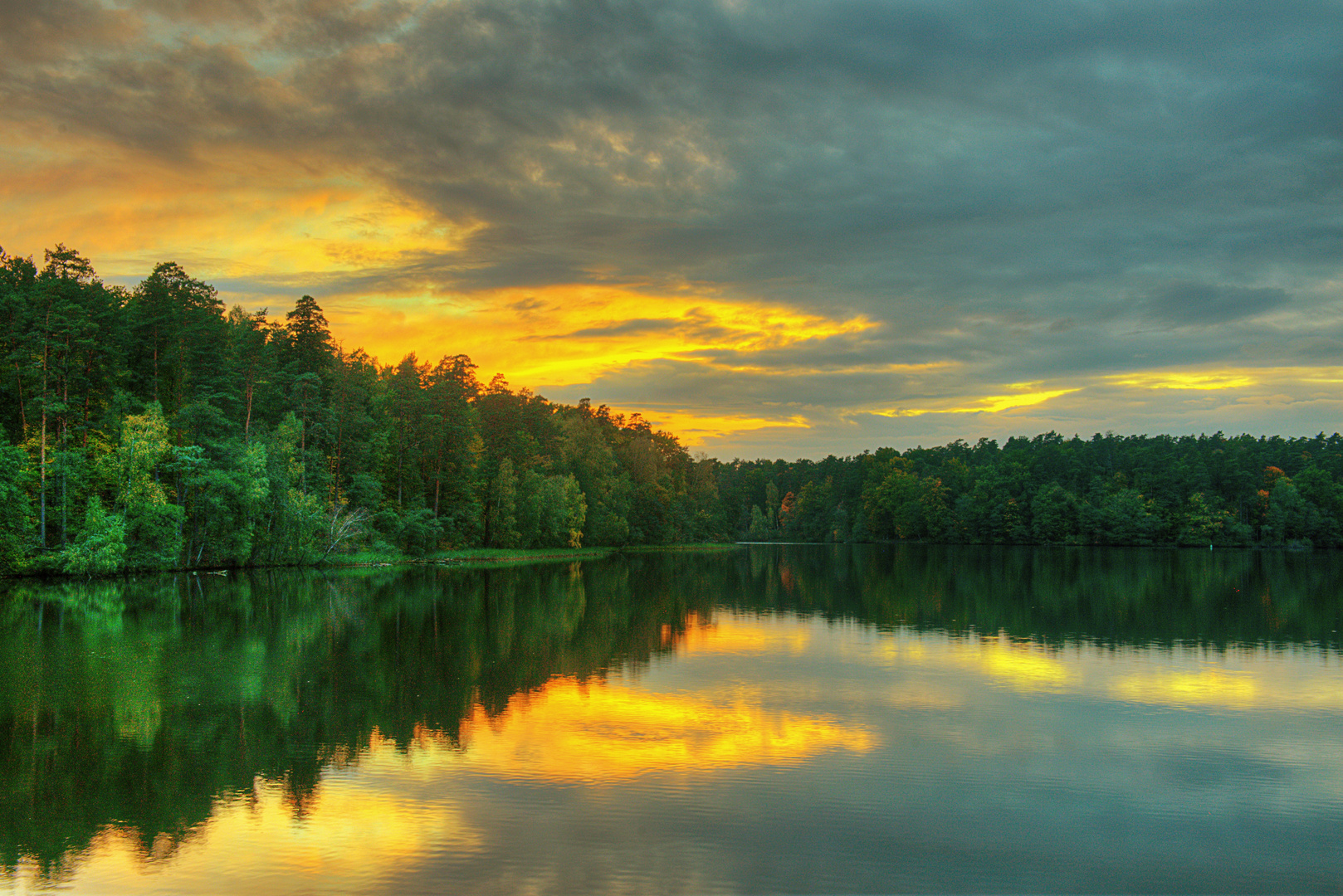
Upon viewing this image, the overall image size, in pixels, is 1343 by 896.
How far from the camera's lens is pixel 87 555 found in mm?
44250

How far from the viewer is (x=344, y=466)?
66.8m

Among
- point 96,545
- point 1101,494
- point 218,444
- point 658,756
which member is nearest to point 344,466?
point 218,444

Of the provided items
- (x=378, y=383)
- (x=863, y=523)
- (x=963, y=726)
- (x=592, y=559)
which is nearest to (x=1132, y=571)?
(x=592, y=559)

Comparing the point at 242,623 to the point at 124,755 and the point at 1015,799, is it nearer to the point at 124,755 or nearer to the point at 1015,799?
the point at 124,755

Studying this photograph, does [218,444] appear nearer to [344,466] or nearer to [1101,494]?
[344,466]

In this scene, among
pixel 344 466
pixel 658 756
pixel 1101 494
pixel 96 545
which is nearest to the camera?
pixel 658 756

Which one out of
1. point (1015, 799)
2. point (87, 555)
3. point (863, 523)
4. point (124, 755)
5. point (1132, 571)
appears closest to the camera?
point (1015, 799)

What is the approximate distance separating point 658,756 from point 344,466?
5801cm

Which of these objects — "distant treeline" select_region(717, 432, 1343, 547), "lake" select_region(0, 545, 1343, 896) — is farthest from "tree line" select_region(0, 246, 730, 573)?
"distant treeline" select_region(717, 432, 1343, 547)

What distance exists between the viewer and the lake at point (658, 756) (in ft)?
33.1

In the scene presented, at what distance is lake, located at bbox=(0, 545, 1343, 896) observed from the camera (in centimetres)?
1009

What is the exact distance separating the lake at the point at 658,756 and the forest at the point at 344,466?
16.6 meters

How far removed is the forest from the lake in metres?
16.6

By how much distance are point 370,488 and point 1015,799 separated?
58.7 metres
